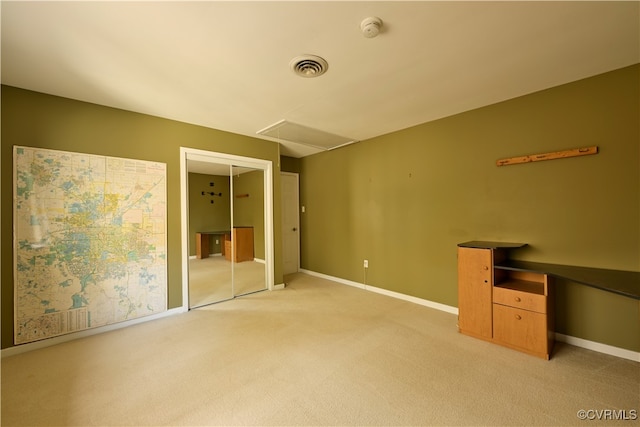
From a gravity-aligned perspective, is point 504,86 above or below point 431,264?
above

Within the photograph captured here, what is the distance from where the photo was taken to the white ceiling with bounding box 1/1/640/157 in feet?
5.26

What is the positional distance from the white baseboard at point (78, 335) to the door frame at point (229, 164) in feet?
0.76

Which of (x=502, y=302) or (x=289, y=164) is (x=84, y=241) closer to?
(x=289, y=164)

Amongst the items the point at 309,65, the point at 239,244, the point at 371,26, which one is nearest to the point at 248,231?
the point at 239,244

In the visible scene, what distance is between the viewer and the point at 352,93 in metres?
2.68

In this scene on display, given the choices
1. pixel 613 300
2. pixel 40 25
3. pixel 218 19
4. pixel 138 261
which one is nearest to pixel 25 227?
pixel 138 261

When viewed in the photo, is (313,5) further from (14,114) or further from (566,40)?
(14,114)

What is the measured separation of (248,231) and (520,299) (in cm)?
362

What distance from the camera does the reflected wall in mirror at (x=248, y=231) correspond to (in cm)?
405

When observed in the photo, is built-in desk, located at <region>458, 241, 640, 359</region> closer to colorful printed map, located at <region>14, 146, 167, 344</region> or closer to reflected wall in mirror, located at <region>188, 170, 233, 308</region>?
reflected wall in mirror, located at <region>188, 170, 233, 308</region>

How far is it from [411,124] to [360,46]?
6.47ft

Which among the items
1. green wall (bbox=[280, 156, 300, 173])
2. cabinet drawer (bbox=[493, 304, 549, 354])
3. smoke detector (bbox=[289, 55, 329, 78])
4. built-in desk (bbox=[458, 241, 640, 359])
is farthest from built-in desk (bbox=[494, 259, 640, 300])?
green wall (bbox=[280, 156, 300, 173])

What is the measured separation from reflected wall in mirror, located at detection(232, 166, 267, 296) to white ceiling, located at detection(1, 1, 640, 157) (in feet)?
4.39

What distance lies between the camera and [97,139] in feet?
9.43
